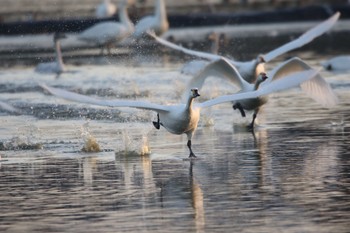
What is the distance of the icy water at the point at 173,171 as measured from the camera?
11875mm

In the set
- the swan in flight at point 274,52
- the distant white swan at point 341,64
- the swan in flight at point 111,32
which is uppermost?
the swan in flight at point 111,32

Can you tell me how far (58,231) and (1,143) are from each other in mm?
6237

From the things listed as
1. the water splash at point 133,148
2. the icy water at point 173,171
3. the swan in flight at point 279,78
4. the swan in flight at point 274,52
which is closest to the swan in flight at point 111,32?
the icy water at point 173,171

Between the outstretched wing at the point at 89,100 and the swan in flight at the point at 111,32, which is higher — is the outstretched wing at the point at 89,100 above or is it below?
below

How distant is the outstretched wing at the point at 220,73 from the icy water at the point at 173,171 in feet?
1.87

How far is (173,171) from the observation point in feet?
48.9

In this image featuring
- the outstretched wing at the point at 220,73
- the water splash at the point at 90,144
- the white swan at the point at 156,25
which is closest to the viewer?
the water splash at the point at 90,144

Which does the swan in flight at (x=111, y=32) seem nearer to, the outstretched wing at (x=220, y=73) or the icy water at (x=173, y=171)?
the icy water at (x=173, y=171)

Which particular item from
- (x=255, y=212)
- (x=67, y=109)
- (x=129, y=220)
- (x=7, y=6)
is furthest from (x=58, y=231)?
(x=7, y=6)

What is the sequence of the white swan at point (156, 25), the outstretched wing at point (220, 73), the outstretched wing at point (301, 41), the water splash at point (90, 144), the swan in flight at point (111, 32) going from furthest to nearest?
1. the white swan at point (156, 25)
2. the swan in flight at point (111, 32)
3. the outstretched wing at point (301, 41)
4. the outstretched wing at point (220, 73)
5. the water splash at point (90, 144)

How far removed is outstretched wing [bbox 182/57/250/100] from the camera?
19.6m

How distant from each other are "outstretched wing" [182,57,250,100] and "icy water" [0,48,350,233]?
570 mm

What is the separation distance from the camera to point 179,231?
37.1ft

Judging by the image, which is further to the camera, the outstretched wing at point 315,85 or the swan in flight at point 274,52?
the swan in flight at point 274,52
